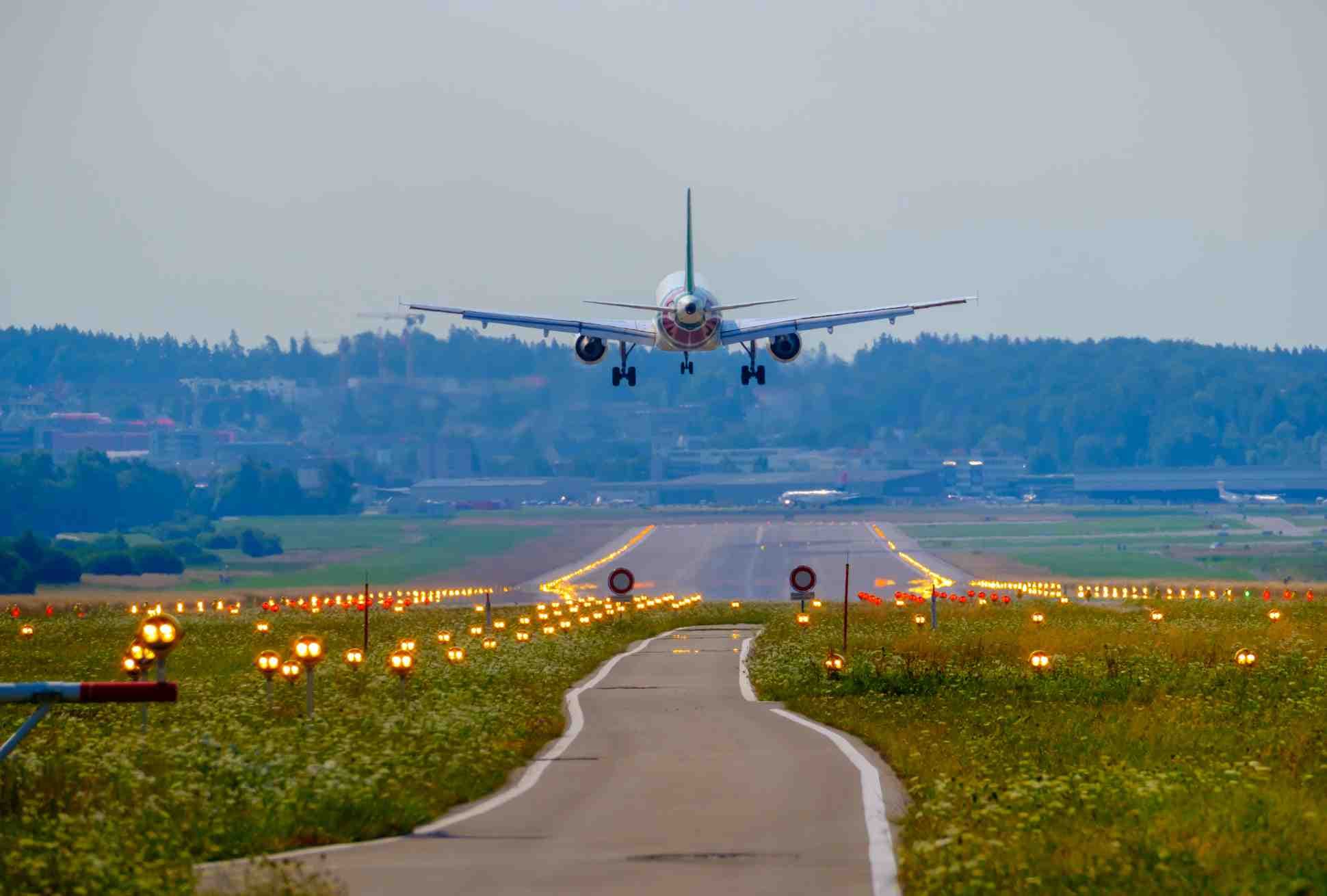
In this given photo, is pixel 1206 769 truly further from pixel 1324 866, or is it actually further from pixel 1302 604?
pixel 1302 604

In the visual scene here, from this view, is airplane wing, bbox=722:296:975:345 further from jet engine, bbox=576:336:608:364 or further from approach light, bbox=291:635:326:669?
approach light, bbox=291:635:326:669

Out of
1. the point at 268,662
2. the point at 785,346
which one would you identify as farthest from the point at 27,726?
the point at 785,346

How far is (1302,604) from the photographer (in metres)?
70.9

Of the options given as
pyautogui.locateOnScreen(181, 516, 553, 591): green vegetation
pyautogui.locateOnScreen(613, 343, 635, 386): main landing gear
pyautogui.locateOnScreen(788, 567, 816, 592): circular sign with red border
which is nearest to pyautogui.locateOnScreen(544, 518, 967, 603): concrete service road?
pyautogui.locateOnScreen(181, 516, 553, 591): green vegetation

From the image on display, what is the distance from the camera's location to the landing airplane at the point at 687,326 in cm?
7231

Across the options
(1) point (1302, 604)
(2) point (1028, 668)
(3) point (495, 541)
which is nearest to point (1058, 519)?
(3) point (495, 541)

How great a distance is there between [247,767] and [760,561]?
11100cm

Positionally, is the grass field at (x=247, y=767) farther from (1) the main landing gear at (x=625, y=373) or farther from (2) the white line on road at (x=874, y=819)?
(1) the main landing gear at (x=625, y=373)

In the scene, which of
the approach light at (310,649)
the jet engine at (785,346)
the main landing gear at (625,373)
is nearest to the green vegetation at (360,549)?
the main landing gear at (625,373)

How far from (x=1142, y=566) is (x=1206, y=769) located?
107m

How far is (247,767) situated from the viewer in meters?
20.0

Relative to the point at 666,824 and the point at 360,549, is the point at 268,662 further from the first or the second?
the point at 360,549

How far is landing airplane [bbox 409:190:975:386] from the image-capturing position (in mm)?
72312

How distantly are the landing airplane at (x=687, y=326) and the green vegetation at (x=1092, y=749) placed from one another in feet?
76.1
